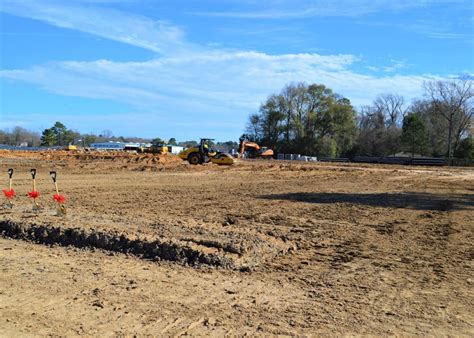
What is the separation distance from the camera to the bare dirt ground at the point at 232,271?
4.74 meters

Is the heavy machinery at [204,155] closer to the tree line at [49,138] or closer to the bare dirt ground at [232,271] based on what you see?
the bare dirt ground at [232,271]

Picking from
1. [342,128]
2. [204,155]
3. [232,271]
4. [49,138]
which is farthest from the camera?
[49,138]

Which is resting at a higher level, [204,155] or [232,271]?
[204,155]

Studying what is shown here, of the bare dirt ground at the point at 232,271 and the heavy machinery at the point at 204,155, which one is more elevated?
the heavy machinery at the point at 204,155

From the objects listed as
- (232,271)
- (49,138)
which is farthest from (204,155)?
(49,138)

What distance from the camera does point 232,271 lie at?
6605 mm

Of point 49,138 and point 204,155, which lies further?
point 49,138

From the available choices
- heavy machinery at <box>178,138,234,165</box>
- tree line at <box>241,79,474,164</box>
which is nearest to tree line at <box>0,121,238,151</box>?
tree line at <box>241,79,474,164</box>

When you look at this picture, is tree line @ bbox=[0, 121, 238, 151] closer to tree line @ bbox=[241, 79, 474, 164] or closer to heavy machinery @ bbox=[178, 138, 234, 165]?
tree line @ bbox=[241, 79, 474, 164]

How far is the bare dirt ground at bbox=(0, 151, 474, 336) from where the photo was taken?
187 inches

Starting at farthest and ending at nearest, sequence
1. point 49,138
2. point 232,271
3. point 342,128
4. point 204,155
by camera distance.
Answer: point 49,138, point 342,128, point 204,155, point 232,271

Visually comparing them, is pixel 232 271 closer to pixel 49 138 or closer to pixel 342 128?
pixel 342 128

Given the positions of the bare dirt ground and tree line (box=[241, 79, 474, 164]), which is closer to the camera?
the bare dirt ground

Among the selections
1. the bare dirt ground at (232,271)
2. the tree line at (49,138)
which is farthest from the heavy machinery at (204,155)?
the tree line at (49,138)
